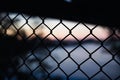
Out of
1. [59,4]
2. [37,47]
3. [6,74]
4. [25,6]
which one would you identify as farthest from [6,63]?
[59,4]

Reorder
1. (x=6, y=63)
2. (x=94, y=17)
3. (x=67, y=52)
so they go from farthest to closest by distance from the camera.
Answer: (x=6, y=63), (x=67, y=52), (x=94, y=17)

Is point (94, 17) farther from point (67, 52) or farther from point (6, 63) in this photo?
point (6, 63)

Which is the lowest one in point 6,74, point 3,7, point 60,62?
point 6,74

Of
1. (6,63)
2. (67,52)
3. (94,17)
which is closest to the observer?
(94,17)

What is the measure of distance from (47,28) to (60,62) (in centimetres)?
13

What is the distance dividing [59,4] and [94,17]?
13 cm

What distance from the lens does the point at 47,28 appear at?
4.00ft

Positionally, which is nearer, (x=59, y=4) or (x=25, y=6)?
(x=59, y=4)

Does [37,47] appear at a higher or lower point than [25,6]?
lower

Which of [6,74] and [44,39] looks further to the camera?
[6,74]

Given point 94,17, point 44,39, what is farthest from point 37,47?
point 94,17

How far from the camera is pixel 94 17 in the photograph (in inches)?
41.0

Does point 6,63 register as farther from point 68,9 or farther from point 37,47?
point 68,9

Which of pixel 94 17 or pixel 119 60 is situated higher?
pixel 94 17
